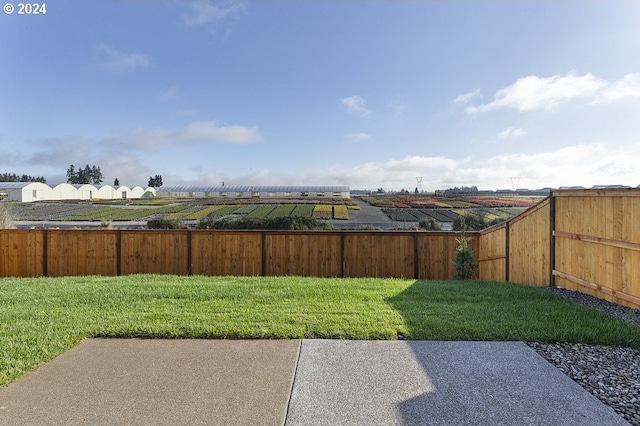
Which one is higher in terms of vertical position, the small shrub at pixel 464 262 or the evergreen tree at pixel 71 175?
the evergreen tree at pixel 71 175

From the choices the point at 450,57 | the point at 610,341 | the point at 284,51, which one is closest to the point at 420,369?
the point at 610,341

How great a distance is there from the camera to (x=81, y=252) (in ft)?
30.9

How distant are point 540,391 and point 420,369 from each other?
36.2 inches

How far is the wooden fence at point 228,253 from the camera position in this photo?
9219 mm

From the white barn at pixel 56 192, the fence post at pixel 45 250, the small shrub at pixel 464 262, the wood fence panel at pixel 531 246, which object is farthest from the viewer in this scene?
the white barn at pixel 56 192

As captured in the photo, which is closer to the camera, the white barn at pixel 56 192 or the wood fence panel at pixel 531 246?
the wood fence panel at pixel 531 246

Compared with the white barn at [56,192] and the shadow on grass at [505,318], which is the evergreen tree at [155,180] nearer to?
the white barn at [56,192]

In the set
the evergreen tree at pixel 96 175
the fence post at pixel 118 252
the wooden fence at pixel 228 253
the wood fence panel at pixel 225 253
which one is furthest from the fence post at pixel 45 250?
the evergreen tree at pixel 96 175

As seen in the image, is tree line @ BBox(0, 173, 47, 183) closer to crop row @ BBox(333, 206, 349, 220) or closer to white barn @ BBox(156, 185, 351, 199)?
white barn @ BBox(156, 185, 351, 199)

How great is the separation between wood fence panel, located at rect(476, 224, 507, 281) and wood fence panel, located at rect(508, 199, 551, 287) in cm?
32

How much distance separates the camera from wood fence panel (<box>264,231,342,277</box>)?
A: 9.22m

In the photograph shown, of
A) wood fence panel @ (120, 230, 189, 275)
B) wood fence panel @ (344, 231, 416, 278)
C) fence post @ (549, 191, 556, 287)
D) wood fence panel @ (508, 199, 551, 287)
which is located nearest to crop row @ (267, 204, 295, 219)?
wood fence panel @ (120, 230, 189, 275)

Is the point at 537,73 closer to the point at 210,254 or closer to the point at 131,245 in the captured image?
the point at 210,254

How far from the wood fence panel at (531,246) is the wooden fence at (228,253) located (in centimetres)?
173
